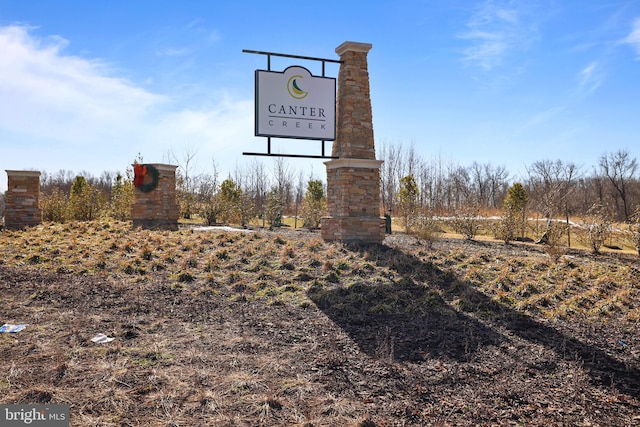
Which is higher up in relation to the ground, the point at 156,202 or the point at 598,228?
the point at 156,202

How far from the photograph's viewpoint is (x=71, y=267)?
809 cm

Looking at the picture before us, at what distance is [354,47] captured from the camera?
33.7ft

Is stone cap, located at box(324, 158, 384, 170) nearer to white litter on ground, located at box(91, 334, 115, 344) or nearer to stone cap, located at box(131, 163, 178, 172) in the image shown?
white litter on ground, located at box(91, 334, 115, 344)

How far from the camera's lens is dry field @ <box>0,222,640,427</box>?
3439 millimetres

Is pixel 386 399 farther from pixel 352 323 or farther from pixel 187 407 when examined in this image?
pixel 352 323

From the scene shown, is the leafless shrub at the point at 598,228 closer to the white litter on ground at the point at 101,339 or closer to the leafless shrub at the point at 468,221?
the leafless shrub at the point at 468,221

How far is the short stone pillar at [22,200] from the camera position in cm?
1405

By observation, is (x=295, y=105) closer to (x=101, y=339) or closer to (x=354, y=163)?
(x=354, y=163)

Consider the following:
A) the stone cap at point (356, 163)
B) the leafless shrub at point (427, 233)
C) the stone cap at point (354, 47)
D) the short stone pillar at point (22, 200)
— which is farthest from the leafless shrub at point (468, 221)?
the short stone pillar at point (22, 200)

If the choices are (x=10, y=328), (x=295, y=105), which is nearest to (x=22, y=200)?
(x=295, y=105)

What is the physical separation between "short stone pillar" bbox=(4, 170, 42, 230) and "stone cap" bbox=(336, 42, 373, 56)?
441 inches

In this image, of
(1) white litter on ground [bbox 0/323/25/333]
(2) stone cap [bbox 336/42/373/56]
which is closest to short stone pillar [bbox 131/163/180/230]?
(2) stone cap [bbox 336/42/373/56]

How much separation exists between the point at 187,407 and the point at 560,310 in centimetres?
543

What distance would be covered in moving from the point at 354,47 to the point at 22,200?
39.2 ft
